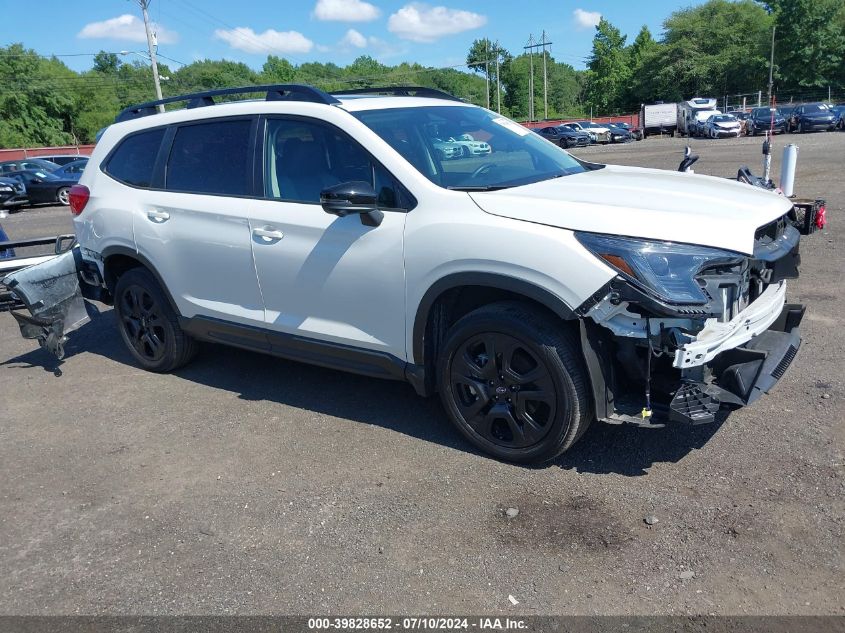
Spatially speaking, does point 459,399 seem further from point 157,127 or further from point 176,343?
point 157,127

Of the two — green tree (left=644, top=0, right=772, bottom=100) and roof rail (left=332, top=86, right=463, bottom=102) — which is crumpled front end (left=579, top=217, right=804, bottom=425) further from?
green tree (left=644, top=0, right=772, bottom=100)

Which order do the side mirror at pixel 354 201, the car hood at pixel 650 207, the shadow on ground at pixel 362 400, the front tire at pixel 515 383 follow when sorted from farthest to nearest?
the shadow on ground at pixel 362 400 < the side mirror at pixel 354 201 < the front tire at pixel 515 383 < the car hood at pixel 650 207

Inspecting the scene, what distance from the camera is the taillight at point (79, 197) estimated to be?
18.5 feet

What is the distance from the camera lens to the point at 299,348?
4484mm

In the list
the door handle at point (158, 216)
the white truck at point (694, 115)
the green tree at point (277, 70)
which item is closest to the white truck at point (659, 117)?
the white truck at point (694, 115)

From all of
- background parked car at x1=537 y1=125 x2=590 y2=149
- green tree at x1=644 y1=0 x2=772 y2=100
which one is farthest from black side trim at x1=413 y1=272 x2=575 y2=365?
green tree at x1=644 y1=0 x2=772 y2=100

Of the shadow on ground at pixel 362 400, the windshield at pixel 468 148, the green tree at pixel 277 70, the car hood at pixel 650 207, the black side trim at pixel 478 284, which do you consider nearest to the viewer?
the car hood at pixel 650 207

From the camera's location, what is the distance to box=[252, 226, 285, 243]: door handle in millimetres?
4316

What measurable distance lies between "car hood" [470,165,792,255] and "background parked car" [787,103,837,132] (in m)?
39.2

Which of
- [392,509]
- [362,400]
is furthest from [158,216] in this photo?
[392,509]

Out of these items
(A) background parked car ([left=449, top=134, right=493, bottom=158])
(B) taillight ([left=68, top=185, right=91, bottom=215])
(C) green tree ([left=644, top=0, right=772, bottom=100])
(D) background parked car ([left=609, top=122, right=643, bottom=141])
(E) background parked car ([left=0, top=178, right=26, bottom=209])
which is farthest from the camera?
(C) green tree ([left=644, top=0, right=772, bottom=100])

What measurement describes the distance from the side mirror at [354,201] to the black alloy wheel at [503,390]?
2.87 ft

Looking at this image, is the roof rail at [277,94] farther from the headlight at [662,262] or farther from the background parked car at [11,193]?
the background parked car at [11,193]

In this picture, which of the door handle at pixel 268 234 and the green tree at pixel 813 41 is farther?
the green tree at pixel 813 41
